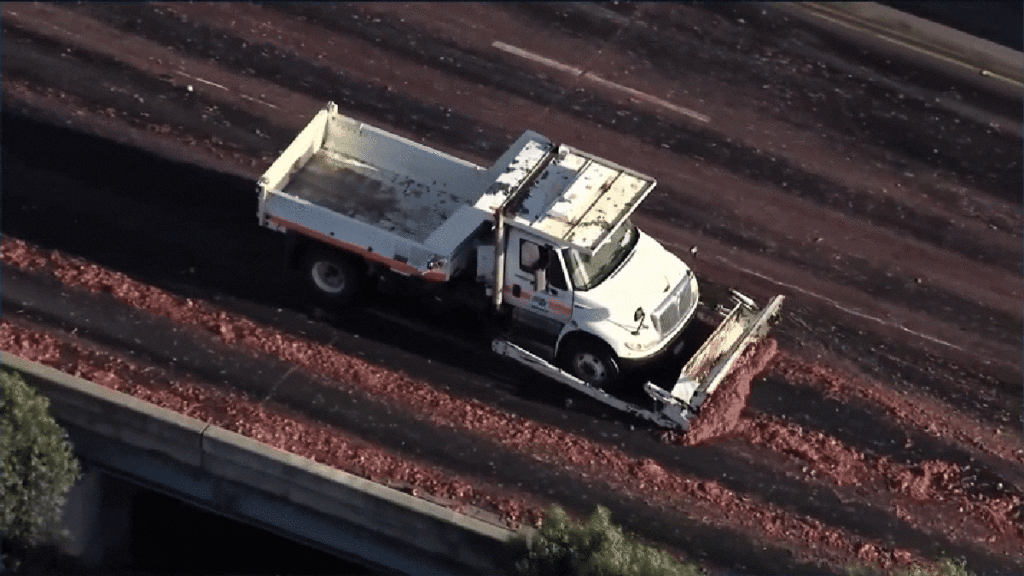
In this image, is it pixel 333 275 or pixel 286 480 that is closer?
pixel 286 480

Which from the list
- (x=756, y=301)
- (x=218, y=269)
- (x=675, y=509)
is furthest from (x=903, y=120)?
(x=218, y=269)

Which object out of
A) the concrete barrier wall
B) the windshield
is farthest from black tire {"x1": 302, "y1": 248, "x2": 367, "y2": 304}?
the windshield

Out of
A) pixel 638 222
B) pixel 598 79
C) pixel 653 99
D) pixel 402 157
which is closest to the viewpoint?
pixel 402 157

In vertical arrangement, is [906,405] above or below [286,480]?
above

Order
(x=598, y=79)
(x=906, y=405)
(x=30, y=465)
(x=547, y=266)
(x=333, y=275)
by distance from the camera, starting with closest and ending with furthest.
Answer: (x=30, y=465) → (x=547, y=266) → (x=906, y=405) → (x=333, y=275) → (x=598, y=79)

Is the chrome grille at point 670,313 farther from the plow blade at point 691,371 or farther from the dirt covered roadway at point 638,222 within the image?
the dirt covered roadway at point 638,222

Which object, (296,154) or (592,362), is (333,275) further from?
(592,362)

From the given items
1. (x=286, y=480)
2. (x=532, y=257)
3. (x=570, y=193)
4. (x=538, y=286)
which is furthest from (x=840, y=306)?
(x=286, y=480)

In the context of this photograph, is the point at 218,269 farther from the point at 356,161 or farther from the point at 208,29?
the point at 208,29
